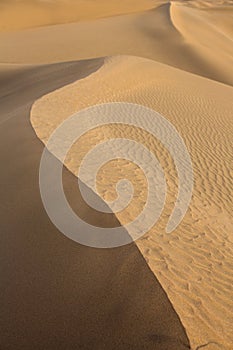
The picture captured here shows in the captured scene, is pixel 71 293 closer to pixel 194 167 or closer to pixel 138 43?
pixel 194 167

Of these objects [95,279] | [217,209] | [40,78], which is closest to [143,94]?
[40,78]

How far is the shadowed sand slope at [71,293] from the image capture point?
290cm

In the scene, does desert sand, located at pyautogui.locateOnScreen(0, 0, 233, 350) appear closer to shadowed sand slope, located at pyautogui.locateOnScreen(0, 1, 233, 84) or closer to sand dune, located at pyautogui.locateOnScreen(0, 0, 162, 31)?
shadowed sand slope, located at pyautogui.locateOnScreen(0, 1, 233, 84)

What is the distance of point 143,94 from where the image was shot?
9.30m

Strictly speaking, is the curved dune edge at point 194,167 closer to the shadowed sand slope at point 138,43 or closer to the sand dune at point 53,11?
the shadowed sand slope at point 138,43

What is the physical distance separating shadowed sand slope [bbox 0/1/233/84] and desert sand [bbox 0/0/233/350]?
6714 millimetres

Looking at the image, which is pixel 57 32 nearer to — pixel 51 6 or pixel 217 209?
pixel 51 6

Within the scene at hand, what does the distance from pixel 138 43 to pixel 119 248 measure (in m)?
16.9

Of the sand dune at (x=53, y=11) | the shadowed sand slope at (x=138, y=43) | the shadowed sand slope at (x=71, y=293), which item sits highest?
the sand dune at (x=53, y=11)

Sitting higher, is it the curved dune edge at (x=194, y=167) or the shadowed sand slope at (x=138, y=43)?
the shadowed sand slope at (x=138, y=43)

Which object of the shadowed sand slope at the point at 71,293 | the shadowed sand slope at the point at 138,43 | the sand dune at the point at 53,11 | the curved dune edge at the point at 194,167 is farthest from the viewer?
the sand dune at the point at 53,11

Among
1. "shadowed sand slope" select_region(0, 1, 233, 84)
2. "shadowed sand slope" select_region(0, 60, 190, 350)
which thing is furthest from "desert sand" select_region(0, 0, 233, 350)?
"shadowed sand slope" select_region(0, 1, 233, 84)

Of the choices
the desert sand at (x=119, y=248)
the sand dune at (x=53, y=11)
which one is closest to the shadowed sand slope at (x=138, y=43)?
the sand dune at (x=53, y=11)

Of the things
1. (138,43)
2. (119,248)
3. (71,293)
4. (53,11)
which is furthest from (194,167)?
(53,11)
